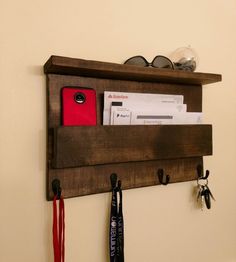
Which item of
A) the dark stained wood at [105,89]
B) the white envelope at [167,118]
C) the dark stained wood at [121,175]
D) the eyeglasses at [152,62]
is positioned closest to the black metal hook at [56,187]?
the dark stained wood at [121,175]

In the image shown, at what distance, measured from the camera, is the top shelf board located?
519mm

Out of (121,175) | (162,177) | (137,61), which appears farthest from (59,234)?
(137,61)

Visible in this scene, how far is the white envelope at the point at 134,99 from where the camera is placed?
62cm

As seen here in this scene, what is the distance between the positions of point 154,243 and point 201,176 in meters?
0.24

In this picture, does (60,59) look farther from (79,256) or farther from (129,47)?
(79,256)

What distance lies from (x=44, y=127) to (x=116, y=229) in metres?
0.30

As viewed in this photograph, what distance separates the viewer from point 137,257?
2.29 ft

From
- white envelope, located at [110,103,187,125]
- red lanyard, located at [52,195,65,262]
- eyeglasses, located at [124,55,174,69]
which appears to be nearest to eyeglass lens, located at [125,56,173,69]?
eyeglasses, located at [124,55,174,69]

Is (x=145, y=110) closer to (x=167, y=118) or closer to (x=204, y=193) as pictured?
(x=167, y=118)

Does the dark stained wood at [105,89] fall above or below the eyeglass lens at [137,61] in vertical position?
below

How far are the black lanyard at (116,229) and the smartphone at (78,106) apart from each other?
0.16 metres

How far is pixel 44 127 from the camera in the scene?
580mm

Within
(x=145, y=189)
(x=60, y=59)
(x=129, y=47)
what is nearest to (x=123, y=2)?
(x=129, y=47)

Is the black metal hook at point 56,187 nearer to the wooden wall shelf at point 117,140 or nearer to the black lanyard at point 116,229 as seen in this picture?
the wooden wall shelf at point 117,140
